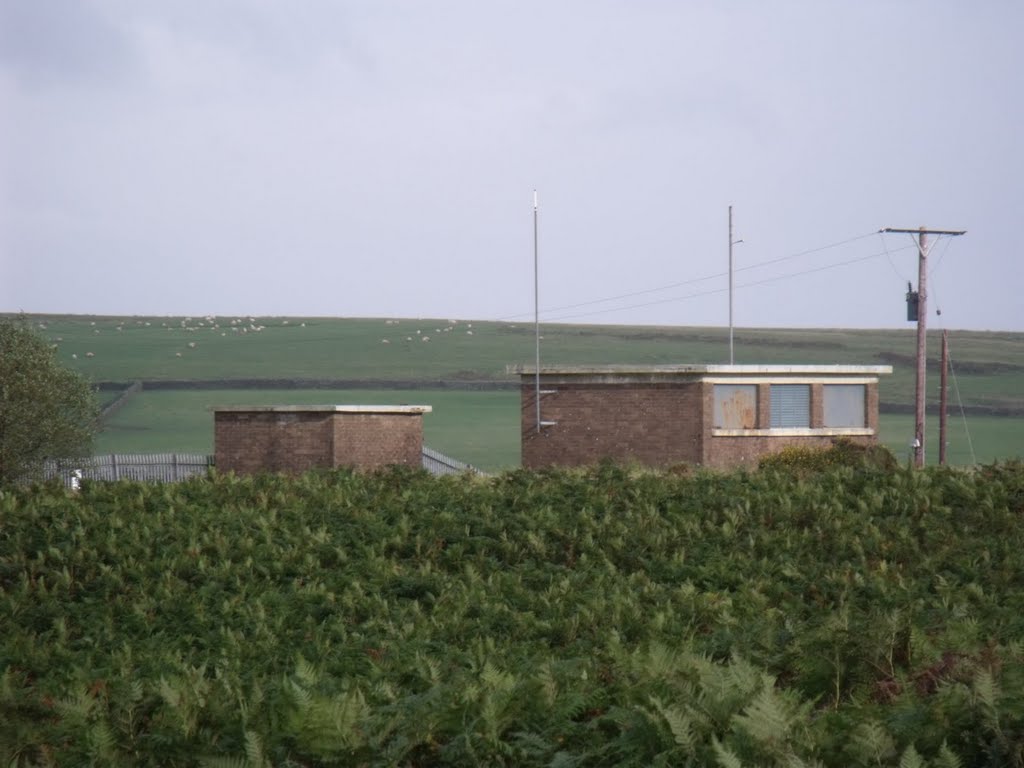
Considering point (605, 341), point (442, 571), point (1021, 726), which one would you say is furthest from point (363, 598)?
point (605, 341)

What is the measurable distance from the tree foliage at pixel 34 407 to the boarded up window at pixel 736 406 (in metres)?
24.2

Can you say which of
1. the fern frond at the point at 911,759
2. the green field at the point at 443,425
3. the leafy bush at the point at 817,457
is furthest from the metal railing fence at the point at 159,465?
the fern frond at the point at 911,759

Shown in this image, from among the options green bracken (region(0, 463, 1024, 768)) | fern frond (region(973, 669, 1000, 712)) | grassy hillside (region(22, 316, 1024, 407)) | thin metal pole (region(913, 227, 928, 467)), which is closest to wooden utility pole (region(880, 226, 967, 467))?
thin metal pole (region(913, 227, 928, 467))

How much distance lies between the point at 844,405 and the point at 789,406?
249cm

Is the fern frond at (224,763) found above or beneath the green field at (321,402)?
above

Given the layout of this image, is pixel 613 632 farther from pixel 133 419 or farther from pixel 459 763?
pixel 133 419

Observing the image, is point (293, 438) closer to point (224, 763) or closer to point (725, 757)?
point (224, 763)

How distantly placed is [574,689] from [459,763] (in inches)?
40.8

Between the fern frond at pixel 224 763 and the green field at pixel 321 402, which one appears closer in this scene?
the fern frond at pixel 224 763

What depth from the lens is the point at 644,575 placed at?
53.6 ft

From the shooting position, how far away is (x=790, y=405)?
45750 millimetres

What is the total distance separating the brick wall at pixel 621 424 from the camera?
44.0 meters

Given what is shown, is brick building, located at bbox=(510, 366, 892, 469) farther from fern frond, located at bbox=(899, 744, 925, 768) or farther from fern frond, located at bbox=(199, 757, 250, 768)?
fern frond, located at bbox=(899, 744, 925, 768)

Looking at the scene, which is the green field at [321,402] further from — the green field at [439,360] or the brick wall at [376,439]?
the brick wall at [376,439]
